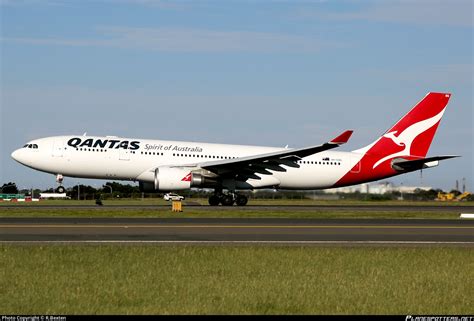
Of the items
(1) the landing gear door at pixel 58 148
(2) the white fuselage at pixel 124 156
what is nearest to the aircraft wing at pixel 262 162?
(2) the white fuselage at pixel 124 156

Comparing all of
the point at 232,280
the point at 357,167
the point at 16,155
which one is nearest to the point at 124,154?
the point at 16,155

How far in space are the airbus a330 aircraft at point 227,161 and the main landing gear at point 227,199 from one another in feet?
0.19

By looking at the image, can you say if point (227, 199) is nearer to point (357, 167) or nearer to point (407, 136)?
point (357, 167)

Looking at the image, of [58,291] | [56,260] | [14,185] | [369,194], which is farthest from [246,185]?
[58,291]

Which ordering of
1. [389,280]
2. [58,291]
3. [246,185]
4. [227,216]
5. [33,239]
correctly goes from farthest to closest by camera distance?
[246,185] < [227,216] < [33,239] < [389,280] < [58,291]

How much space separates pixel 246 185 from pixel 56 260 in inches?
1188

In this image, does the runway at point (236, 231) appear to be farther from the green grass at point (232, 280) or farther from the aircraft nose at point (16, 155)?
the aircraft nose at point (16, 155)

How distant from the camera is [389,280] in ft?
45.3

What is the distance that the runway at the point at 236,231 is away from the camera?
21141 millimetres

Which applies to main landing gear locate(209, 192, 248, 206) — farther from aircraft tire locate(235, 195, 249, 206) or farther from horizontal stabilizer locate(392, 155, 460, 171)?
horizontal stabilizer locate(392, 155, 460, 171)

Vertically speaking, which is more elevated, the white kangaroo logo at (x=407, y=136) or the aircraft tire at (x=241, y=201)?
the white kangaroo logo at (x=407, y=136)

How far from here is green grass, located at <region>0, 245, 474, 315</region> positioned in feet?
37.2

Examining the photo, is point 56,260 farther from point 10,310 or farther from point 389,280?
point 389,280

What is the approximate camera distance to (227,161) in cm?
4322
